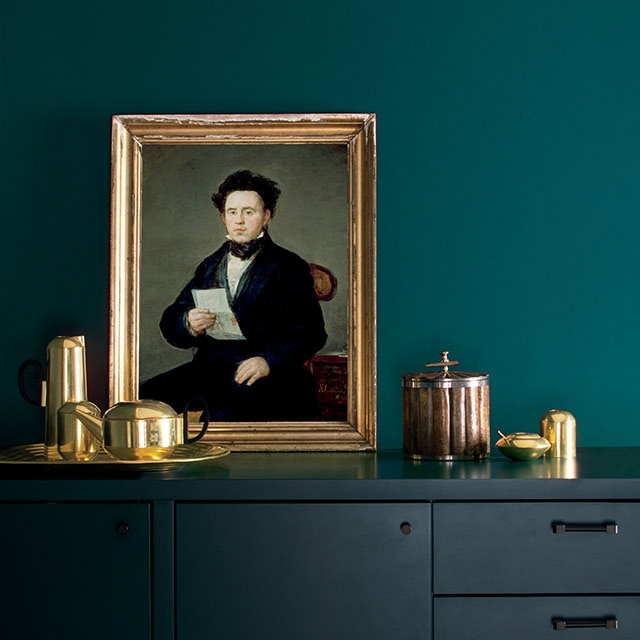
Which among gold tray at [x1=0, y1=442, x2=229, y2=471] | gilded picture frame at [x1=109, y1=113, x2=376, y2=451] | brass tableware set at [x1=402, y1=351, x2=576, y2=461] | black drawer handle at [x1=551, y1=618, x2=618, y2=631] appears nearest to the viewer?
black drawer handle at [x1=551, y1=618, x2=618, y2=631]

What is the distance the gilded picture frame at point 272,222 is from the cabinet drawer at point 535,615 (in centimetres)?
54

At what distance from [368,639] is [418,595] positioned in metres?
0.13

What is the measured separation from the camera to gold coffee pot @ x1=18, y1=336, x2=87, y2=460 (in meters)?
1.90

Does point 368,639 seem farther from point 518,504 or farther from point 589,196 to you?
point 589,196

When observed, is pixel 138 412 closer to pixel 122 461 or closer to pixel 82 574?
pixel 122 461

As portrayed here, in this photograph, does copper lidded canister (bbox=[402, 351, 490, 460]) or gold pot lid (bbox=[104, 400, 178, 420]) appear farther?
copper lidded canister (bbox=[402, 351, 490, 460])

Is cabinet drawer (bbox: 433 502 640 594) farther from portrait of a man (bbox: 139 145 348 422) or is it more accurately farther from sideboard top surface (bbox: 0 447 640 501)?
portrait of a man (bbox: 139 145 348 422)

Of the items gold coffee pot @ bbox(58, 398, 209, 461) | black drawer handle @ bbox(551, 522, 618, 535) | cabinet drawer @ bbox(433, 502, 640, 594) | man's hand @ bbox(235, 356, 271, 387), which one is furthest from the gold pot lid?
black drawer handle @ bbox(551, 522, 618, 535)

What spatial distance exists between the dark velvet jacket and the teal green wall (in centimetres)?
19

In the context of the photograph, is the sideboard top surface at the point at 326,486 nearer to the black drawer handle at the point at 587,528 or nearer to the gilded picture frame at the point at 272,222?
the black drawer handle at the point at 587,528

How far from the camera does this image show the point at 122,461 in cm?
173

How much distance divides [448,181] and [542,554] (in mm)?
958

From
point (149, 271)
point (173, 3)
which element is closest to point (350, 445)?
point (149, 271)

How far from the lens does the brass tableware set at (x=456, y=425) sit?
1.87m
